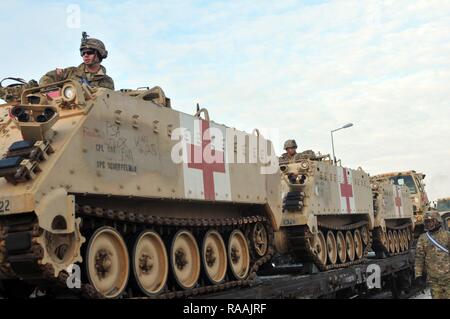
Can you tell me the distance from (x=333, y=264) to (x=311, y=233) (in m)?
1.77

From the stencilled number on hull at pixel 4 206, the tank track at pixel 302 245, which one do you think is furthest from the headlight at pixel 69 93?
the tank track at pixel 302 245

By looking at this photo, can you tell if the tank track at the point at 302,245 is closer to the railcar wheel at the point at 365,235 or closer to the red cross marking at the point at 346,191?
the red cross marking at the point at 346,191

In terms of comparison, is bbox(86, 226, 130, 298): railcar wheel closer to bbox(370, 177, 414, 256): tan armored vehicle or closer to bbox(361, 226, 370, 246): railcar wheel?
bbox(361, 226, 370, 246): railcar wheel

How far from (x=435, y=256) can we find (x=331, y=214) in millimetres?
6034

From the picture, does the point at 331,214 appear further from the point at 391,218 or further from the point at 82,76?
the point at 82,76

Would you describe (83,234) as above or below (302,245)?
above

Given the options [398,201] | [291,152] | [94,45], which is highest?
[94,45]

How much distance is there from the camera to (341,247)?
1473 cm

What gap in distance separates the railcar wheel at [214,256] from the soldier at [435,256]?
2.97 m

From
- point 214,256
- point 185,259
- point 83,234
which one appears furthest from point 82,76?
point 214,256

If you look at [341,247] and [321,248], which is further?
[341,247]
